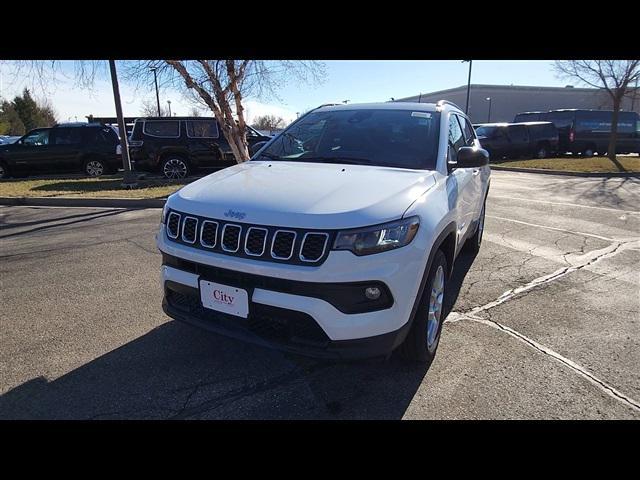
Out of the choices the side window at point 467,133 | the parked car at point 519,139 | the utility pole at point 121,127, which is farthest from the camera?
the parked car at point 519,139

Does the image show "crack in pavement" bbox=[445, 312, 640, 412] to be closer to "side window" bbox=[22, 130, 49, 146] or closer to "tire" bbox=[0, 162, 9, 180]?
"side window" bbox=[22, 130, 49, 146]

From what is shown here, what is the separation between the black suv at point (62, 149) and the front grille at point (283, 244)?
13.0 meters

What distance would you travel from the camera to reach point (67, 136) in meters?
13.3

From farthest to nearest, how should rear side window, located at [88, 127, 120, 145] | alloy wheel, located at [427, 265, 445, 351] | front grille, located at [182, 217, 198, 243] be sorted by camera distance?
rear side window, located at [88, 127, 120, 145], alloy wheel, located at [427, 265, 445, 351], front grille, located at [182, 217, 198, 243]

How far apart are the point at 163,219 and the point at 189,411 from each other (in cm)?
126

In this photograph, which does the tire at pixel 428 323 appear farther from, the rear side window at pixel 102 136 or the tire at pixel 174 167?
the rear side window at pixel 102 136

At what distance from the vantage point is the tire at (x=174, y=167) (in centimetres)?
1206

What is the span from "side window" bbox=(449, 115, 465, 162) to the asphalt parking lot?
140 centimetres

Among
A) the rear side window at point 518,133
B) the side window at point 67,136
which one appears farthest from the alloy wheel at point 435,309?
the rear side window at point 518,133

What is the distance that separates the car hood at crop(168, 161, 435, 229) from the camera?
225 cm

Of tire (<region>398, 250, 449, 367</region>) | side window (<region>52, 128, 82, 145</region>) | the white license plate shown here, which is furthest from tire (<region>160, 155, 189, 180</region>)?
tire (<region>398, 250, 449, 367</region>)

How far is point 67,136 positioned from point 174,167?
414 centimetres
